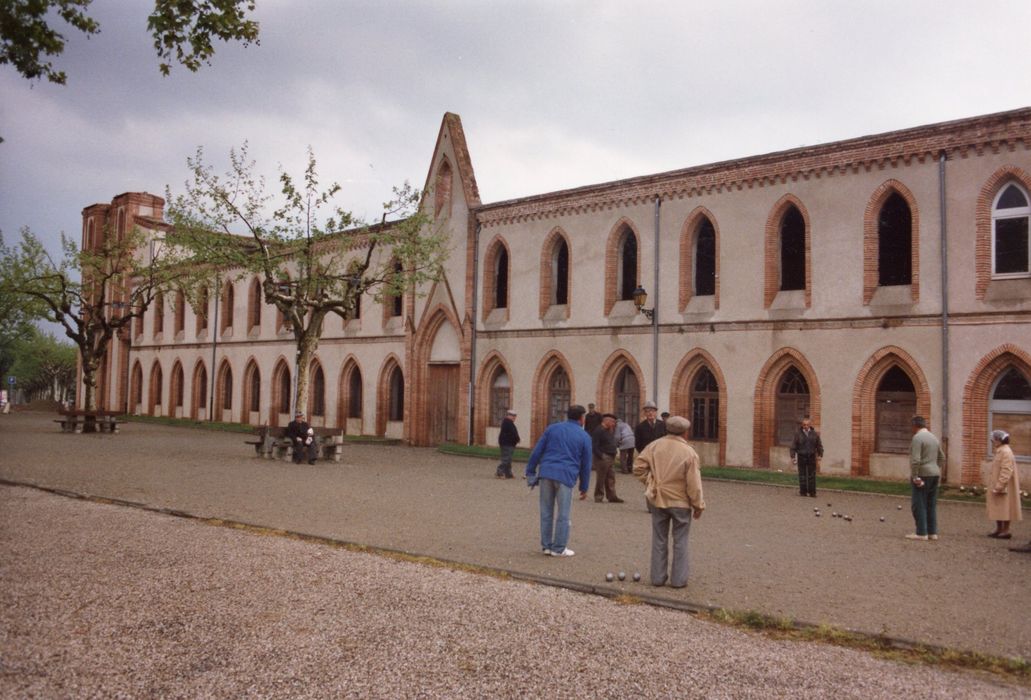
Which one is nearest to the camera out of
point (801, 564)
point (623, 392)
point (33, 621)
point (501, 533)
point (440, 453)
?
point (33, 621)

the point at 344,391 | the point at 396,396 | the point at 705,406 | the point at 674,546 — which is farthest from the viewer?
the point at 344,391

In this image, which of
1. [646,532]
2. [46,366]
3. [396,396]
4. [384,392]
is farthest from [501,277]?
[46,366]

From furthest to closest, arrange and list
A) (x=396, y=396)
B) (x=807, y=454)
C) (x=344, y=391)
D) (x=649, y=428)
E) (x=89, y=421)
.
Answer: (x=344, y=391), (x=396, y=396), (x=89, y=421), (x=807, y=454), (x=649, y=428)

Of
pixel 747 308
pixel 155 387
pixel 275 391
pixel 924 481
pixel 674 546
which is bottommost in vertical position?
pixel 674 546

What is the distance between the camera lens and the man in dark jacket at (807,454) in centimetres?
1836

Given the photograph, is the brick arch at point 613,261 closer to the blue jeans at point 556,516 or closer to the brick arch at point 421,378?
the brick arch at point 421,378

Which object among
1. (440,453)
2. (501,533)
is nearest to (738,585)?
Result: (501,533)

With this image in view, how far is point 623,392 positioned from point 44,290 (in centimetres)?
2356

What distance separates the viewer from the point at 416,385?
33.0 metres

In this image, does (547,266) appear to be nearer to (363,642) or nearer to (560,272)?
(560,272)

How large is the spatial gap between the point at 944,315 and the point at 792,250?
15.2 ft

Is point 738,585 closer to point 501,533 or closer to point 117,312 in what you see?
point 501,533

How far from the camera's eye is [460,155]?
106 feet

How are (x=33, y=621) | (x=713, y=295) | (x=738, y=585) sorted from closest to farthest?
(x=33, y=621) → (x=738, y=585) → (x=713, y=295)
